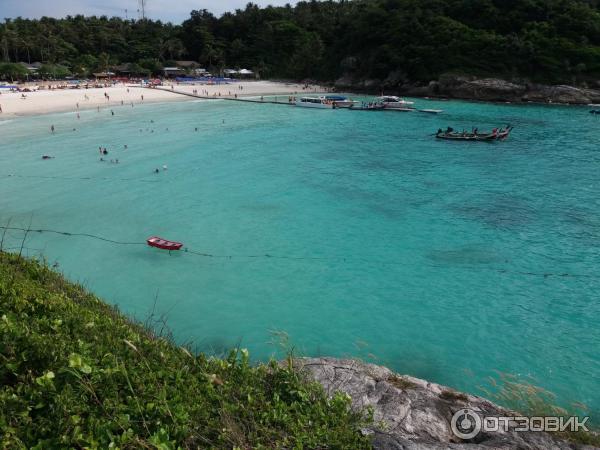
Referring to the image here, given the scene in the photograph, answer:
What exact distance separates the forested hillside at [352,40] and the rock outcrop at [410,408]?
3771 inches

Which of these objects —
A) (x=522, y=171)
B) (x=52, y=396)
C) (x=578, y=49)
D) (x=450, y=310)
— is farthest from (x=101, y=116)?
(x=578, y=49)

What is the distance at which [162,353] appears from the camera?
654 centimetres

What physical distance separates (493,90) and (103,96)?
7803 cm

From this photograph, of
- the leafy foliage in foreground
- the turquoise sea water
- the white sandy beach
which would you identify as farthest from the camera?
the white sandy beach

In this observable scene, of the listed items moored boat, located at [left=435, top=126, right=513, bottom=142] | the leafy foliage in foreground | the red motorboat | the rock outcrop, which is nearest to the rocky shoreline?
moored boat, located at [left=435, top=126, right=513, bottom=142]

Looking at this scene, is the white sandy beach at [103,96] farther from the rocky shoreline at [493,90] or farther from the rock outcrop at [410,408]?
the rock outcrop at [410,408]

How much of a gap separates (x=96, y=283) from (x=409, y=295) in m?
13.2

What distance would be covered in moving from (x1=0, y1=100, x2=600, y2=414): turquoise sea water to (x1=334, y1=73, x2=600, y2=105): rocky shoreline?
46.3m

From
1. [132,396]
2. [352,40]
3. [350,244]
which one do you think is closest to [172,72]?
[352,40]

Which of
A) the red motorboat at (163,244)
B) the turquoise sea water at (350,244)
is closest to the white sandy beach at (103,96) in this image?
the turquoise sea water at (350,244)

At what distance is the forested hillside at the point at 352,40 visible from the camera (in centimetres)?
8950

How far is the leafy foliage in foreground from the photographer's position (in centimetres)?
483

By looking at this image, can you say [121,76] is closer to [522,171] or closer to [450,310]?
[522,171]

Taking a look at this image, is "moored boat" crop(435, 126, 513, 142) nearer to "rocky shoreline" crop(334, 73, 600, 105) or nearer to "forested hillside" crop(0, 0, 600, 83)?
"rocky shoreline" crop(334, 73, 600, 105)
